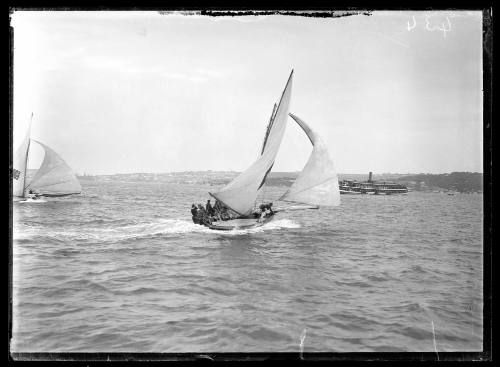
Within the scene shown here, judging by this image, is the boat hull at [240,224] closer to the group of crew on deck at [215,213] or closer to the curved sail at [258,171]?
the group of crew on deck at [215,213]

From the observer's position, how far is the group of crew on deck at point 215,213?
17.5ft

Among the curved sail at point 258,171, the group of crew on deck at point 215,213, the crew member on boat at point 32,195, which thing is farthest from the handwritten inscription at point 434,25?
the crew member on boat at point 32,195

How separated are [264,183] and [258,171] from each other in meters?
0.52

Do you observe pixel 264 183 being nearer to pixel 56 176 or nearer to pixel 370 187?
pixel 370 187

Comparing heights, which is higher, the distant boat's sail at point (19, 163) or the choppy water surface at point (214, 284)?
the distant boat's sail at point (19, 163)

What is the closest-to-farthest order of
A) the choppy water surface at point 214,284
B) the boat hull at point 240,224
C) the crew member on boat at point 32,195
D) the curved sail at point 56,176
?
the choppy water surface at point 214,284 → the curved sail at point 56,176 → the crew member on boat at point 32,195 → the boat hull at point 240,224

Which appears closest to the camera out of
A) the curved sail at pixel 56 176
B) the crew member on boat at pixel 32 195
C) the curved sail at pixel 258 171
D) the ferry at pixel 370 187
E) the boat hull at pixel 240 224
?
the curved sail at pixel 56 176

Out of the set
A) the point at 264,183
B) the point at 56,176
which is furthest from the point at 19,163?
the point at 264,183

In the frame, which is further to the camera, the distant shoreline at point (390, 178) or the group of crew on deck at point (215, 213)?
the group of crew on deck at point (215, 213)

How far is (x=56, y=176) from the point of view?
4301mm

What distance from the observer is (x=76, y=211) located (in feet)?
15.1

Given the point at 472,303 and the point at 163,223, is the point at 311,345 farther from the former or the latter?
the point at 163,223

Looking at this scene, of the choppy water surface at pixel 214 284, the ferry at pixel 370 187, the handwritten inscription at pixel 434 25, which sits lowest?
the choppy water surface at pixel 214 284

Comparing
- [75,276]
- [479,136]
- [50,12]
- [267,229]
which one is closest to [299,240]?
[267,229]
